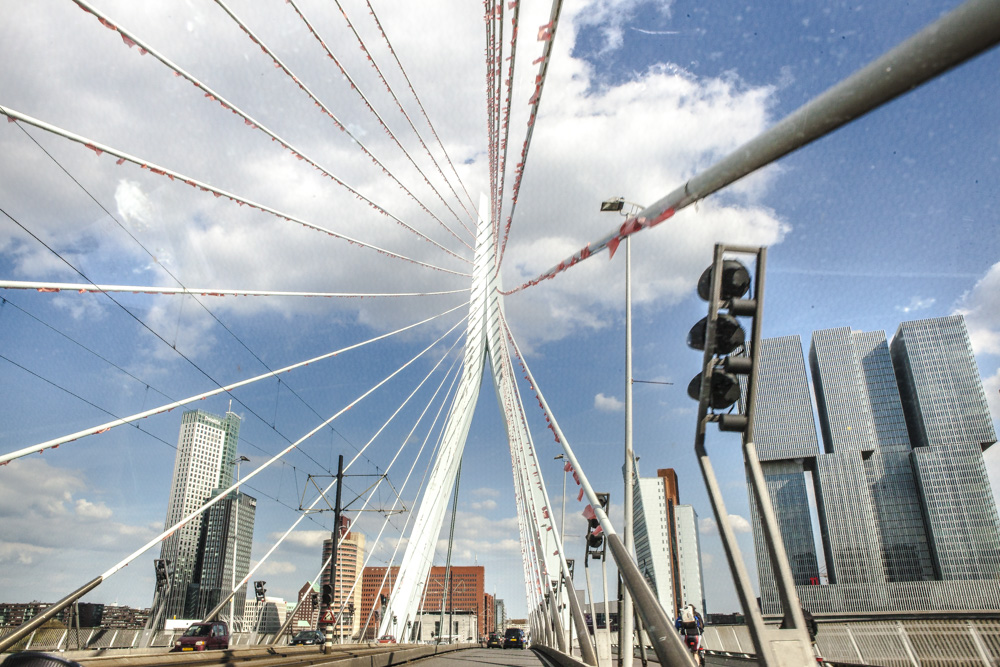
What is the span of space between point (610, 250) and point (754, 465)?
2.53 m

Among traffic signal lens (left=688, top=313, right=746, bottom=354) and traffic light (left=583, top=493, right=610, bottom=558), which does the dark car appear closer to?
traffic light (left=583, top=493, right=610, bottom=558)

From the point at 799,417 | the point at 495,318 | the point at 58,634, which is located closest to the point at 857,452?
the point at 799,417

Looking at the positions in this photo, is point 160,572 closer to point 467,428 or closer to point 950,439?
point 467,428

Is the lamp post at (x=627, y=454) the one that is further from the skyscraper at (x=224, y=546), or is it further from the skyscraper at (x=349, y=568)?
the skyscraper at (x=224, y=546)

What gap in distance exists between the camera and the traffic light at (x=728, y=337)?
14.3 feet

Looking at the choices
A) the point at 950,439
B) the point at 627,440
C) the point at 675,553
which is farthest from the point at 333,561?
the point at 950,439

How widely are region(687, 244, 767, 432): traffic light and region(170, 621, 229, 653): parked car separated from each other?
16.2 metres

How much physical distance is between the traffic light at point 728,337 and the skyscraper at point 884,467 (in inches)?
5350

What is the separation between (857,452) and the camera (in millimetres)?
148375

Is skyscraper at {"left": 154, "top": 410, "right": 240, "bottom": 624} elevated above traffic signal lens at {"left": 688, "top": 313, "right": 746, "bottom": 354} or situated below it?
above

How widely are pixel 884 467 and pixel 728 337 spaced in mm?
166820

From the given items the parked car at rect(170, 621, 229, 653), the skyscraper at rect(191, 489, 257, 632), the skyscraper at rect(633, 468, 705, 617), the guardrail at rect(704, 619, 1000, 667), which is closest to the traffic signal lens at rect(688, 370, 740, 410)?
the guardrail at rect(704, 619, 1000, 667)

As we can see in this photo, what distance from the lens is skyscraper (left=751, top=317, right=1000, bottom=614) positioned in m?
132

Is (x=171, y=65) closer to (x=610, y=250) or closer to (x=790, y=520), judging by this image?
(x=610, y=250)
